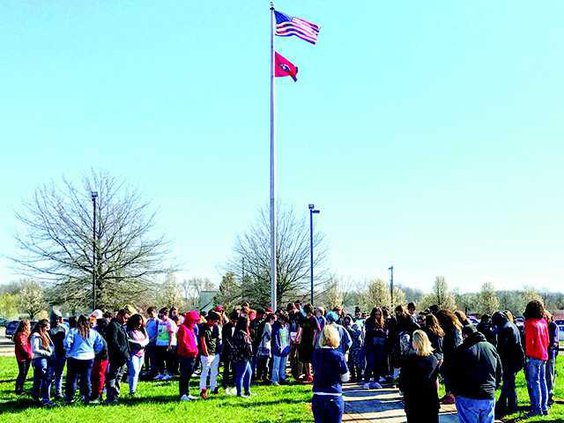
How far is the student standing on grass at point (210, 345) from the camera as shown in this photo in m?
12.2

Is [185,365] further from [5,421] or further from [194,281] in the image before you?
[194,281]

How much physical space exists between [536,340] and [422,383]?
3678 millimetres

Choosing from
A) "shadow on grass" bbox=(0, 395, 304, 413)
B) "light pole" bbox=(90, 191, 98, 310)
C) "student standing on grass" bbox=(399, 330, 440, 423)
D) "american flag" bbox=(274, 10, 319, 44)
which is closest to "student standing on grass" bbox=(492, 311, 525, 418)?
"student standing on grass" bbox=(399, 330, 440, 423)

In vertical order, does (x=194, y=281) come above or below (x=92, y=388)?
above

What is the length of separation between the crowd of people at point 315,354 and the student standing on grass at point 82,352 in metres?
0.02

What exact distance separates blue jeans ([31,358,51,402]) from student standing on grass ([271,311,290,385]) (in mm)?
5028

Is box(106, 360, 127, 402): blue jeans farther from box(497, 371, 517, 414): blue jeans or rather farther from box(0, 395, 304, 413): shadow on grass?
box(497, 371, 517, 414): blue jeans

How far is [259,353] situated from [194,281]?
92956 millimetres

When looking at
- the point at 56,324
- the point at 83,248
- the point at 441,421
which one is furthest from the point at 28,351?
the point at 83,248

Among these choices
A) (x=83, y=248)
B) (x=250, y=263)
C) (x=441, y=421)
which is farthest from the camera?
(x=250, y=263)

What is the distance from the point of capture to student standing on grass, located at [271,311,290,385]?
46.8 feet

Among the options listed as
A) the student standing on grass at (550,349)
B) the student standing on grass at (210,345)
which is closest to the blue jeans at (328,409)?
the student standing on grass at (210,345)

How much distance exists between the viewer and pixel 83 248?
29.9m

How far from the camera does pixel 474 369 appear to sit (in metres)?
6.88
